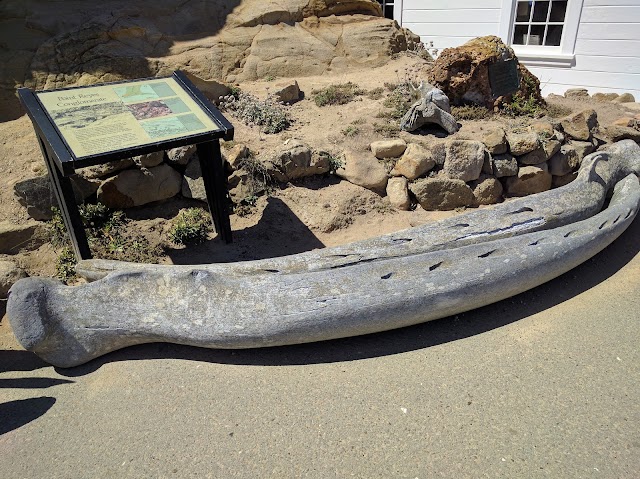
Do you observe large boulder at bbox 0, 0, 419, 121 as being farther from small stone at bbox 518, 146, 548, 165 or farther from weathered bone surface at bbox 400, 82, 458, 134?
small stone at bbox 518, 146, 548, 165

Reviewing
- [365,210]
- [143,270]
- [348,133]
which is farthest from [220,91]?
[143,270]

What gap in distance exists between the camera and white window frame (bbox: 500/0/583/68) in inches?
299

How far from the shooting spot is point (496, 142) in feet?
17.4

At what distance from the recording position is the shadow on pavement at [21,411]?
114 inches

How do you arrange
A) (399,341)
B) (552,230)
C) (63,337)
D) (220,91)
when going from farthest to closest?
(220,91)
(552,230)
(399,341)
(63,337)

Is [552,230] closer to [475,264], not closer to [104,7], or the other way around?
[475,264]

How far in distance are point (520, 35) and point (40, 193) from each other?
768cm

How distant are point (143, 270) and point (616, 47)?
7.65 m

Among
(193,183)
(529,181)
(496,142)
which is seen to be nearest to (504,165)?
(496,142)

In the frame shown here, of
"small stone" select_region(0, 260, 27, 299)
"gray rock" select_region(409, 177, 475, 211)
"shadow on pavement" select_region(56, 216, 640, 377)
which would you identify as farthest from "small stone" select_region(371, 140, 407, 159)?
"small stone" select_region(0, 260, 27, 299)

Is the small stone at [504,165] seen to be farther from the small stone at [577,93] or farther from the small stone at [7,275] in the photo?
the small stone at [7,275]

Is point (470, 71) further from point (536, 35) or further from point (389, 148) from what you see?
point (536, 35)

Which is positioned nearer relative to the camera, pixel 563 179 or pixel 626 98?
pixel 563 179

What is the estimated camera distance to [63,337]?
3.13m
